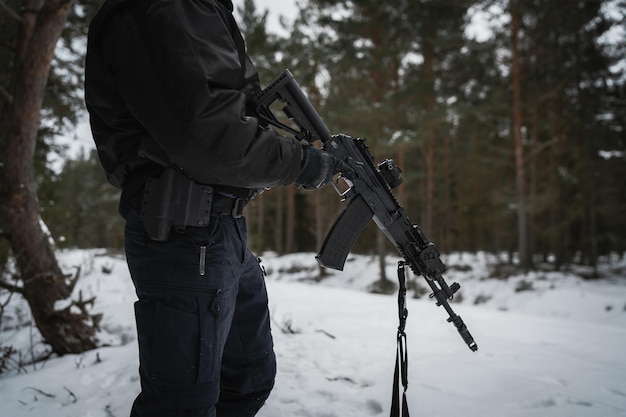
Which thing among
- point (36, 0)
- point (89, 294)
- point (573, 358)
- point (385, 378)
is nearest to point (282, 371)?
point (385, 378)

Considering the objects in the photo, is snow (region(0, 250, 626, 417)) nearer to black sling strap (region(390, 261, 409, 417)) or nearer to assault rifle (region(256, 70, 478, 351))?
black sling strap (region(390, 261, 409, 417))

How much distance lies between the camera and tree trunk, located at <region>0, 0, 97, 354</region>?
345 centimetres

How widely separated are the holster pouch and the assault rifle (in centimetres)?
77

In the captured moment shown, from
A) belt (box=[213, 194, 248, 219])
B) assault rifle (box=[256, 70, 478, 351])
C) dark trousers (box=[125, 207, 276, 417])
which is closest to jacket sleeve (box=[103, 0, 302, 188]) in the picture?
belt (box=[213, 194, 248, 219])

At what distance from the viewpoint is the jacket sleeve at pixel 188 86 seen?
1315mm

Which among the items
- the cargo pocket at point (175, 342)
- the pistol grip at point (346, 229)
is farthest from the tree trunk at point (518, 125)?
the cargo pocket at point (175, 342)

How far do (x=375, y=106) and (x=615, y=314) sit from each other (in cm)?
800

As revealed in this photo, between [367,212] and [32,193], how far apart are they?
11.0 feet

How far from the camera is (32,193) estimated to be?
11.7 feet

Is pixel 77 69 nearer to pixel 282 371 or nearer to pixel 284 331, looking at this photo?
pixel 284 331

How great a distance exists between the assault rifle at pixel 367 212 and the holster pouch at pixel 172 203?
768 mm

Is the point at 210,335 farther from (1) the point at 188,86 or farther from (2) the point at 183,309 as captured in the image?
(1) the point at 188,86

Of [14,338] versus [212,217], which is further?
[14,338]

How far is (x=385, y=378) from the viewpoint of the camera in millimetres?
2824
